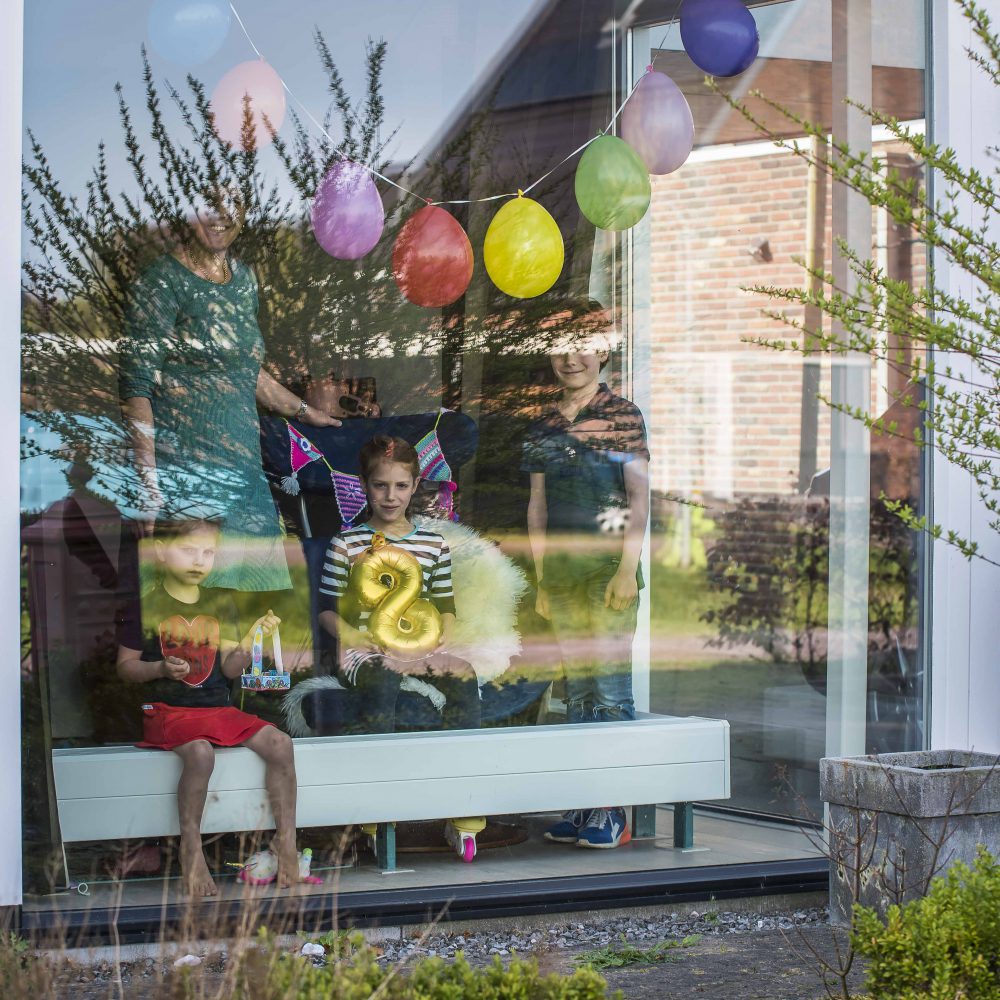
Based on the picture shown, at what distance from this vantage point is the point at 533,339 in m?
5.07

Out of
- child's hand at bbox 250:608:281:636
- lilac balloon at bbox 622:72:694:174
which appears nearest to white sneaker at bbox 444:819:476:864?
child's hand at bbox 250:608:281:636

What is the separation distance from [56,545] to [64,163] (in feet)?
3.44

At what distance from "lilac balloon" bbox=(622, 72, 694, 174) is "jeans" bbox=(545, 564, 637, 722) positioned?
1480 millimetres

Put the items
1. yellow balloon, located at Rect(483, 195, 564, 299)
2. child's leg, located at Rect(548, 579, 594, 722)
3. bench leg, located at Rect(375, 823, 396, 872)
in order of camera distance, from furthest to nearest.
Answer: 1. child's leg, located at Rect(548, 579, 594, 722)
2. yellow balloon, located at Rect(483, 195, 564, 299)
3. bench leg, located at Rect(375, 823, 396, 872)

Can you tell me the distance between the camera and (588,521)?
5.20 m

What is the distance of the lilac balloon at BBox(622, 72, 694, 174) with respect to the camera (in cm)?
496

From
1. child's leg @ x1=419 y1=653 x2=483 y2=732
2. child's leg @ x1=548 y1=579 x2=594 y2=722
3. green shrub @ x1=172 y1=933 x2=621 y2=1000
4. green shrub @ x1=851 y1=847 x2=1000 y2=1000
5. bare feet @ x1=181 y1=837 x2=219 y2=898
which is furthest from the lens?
child's leg @ x1=548 y1=579 x2=594 y2=722

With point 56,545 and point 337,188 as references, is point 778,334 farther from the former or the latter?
point 56,545

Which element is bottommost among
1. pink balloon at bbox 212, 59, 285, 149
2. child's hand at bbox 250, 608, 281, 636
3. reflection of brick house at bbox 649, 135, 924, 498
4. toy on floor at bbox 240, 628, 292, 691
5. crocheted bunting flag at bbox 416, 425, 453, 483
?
toy on floor at bbox 240, 628, 292, 691

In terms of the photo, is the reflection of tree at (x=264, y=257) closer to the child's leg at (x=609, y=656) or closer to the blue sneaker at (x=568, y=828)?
the child's leg at (x=609, y=656)

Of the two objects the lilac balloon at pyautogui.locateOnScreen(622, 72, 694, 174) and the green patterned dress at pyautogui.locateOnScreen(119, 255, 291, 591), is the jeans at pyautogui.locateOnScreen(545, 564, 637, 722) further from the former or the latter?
the lilac balloon at pyautogui.locateOnScreen(622, 72, 694, 174)

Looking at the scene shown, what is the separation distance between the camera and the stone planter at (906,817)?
12.7 feet

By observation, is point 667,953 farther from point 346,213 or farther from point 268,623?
point 346,213

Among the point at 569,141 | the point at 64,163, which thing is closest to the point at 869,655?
the point at 569,141
